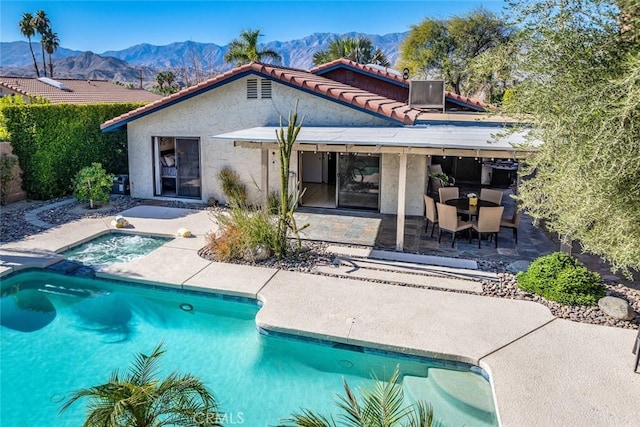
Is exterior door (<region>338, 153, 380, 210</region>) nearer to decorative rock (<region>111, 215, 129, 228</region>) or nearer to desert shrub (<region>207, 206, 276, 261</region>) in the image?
desert shrub (<region>207, 206, 276, 261</region>)

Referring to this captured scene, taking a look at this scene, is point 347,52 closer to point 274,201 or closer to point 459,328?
point 274,201

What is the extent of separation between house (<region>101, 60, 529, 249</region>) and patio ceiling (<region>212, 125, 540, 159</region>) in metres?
0.05

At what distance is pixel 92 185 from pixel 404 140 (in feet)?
46.0

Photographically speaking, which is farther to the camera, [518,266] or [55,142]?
[55,142]

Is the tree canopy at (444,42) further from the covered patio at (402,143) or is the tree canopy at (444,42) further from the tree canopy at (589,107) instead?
the tree canopy at (589,107)

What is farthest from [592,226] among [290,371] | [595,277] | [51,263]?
[51,263]

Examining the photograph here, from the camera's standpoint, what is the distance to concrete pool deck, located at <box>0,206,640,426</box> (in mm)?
7668

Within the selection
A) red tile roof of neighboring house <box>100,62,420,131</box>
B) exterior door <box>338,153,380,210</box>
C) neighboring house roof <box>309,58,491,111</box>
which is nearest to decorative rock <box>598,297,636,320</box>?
red tile roof of neighboring house <box>100,62,420,131</box>

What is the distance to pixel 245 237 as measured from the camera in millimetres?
14055

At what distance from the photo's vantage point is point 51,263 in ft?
44.4

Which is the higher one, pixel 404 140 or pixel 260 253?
pixel 404 140

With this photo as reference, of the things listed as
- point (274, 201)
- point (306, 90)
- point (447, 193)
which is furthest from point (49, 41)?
point (447, 193)

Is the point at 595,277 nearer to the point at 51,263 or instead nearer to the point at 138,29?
the point at 51,263

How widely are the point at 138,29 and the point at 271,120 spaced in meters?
102
